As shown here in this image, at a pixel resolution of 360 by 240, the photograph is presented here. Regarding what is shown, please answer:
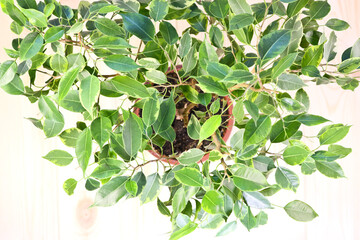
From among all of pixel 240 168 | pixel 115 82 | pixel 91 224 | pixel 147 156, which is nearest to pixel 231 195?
pixel 240 168

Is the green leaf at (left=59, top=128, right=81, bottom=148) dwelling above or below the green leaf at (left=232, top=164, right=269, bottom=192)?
above

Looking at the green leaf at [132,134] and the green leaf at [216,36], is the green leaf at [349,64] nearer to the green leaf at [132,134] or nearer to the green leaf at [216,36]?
the green leaf at [216,36]

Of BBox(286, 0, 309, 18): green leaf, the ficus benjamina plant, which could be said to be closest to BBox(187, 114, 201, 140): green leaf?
the ficus benjamina plant

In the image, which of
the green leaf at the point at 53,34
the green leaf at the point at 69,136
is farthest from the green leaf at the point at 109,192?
the green leaf at the point at 53,34

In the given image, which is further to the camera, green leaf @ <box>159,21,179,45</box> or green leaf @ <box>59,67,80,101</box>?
green leaf @ <box>159,21,179,45</box>

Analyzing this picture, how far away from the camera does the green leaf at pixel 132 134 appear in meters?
0.51

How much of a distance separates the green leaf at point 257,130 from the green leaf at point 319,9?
0.71 ft

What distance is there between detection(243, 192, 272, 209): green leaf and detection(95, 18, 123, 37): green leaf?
30 cm

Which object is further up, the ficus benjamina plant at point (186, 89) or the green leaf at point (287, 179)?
the ficus benjamina plant at point (186, 89)

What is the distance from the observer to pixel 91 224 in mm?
1033

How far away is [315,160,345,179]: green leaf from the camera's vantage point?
1.85ft

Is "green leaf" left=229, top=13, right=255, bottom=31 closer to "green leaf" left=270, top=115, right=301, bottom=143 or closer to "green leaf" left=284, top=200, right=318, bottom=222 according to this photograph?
"green leaf" left=270, top=115, right=301, bottom=143

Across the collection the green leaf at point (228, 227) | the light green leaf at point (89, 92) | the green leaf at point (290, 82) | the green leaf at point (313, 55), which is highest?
the light green leaf at point (89, 92)

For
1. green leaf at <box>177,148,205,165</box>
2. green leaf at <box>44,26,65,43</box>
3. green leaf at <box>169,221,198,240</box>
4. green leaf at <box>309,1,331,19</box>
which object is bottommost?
green leaf at <box>169,221,198,240</box>
